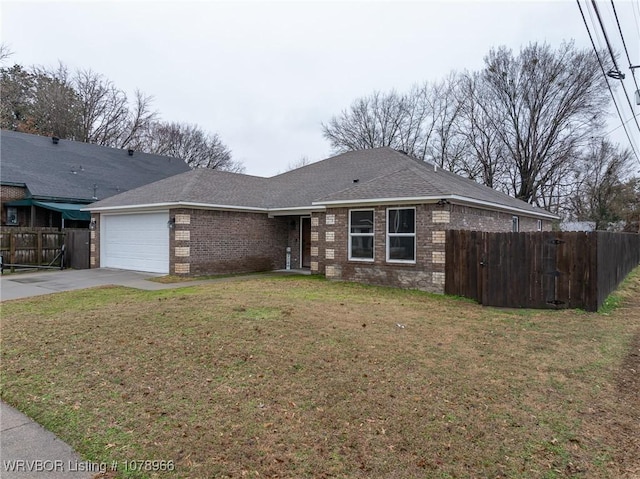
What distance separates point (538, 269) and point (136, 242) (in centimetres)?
1369

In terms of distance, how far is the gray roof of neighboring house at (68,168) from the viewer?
67.2 feet

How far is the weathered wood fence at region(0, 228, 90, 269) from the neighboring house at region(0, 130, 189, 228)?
2.41 m

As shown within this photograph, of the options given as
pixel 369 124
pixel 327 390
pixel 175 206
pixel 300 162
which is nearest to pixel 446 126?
pixel 369 124

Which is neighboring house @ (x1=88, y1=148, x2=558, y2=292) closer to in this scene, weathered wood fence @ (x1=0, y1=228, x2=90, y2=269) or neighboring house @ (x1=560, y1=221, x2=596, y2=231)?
weathered wood fence @ (x1=0, y1=228, x2=90, y2=269)

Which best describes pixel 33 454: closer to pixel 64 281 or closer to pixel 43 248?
pixel 64 281

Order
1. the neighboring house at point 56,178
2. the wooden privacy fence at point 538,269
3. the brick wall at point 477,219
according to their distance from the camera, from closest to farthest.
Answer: the wooden privacy fence at point 538,269
the brick wall at point 477,219
the neighboring house at point 56,178

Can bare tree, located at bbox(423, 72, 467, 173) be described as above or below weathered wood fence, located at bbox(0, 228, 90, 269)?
above

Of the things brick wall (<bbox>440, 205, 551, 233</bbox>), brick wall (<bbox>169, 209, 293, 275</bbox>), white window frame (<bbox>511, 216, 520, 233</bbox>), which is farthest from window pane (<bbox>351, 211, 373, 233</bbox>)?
white window frame (<bbox>511, 216, 520, 233</bbox>)

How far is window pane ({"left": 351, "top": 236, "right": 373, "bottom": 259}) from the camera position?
40.1 feet

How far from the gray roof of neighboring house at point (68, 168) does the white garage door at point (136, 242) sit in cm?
601

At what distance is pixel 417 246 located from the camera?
11141 millimetres

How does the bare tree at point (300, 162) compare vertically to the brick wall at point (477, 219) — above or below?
above

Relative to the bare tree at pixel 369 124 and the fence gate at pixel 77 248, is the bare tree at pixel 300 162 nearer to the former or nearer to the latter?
the bare tree at pixel 369 124

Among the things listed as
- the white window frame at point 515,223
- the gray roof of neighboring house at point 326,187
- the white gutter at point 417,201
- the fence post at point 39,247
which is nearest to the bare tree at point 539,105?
the gray roof of neighboring house at point 326,187
